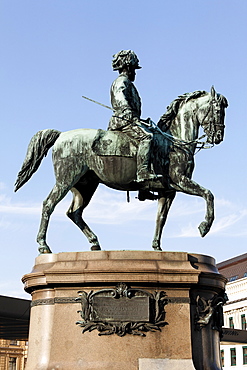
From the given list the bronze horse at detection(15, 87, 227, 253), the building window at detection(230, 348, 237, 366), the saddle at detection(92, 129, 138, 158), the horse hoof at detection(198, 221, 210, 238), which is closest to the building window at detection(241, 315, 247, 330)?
the building window at detection(230, 348, 237, 366)

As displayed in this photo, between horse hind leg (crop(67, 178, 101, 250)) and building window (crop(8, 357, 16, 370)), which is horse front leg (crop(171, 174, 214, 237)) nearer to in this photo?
horse hind leg (crop(67, 178, 101, 250))

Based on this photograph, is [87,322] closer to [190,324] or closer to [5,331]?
[190,324]

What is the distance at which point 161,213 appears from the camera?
44.5 feet

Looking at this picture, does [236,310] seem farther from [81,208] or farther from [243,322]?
[81,208]

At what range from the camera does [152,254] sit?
462 inches

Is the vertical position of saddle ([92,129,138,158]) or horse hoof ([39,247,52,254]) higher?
saddle ([92,129,138,158])

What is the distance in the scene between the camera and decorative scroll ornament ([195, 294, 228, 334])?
11719mm

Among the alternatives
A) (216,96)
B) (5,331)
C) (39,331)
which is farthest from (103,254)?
(5,331)

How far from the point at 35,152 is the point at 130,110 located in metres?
2.16

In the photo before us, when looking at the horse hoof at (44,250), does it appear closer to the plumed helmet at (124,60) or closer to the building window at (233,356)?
the plumed helmet at (124,60)

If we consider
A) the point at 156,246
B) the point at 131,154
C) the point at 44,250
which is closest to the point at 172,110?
the point at 131,154

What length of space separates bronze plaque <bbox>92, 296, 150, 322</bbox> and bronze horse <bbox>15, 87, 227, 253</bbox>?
2061 millimetres

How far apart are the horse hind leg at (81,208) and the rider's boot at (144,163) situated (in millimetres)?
1437

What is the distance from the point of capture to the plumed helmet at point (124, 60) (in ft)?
47.0
